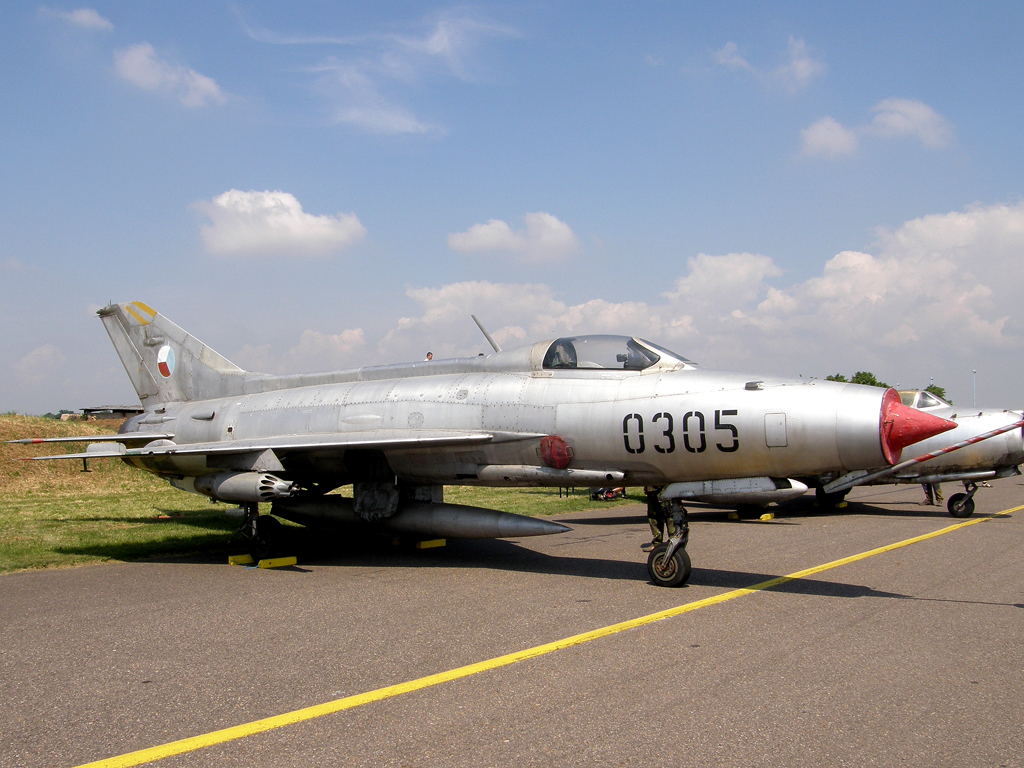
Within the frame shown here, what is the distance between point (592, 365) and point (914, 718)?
527cm

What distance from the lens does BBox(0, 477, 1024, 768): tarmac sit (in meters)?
3.72

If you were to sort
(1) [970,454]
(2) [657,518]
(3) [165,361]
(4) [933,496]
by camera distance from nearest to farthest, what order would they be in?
1. (2) [657,518]
2. (3) [165,361]
3. (1) [970,454]
4. (4) [933,496]

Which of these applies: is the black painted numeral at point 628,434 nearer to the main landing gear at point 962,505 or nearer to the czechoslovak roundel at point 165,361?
the czechoslovak roundel at point 165,361

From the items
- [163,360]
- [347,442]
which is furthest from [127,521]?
[347,442]

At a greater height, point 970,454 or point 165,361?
point 165,361

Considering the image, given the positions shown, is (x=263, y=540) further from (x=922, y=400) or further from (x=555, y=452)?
(x=922, y=400)

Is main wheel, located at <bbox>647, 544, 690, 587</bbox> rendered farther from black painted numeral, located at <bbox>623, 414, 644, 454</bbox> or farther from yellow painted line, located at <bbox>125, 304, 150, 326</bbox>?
yellow painted line, located at <bbox>125, 304, 150, 326</bbox>

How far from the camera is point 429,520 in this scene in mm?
9906

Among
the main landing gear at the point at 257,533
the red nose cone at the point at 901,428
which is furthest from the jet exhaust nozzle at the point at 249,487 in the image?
the red nose cone at the point at 901,428

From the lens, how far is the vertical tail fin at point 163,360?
13.1m

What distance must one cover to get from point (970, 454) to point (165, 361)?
→ 15652 millimetres

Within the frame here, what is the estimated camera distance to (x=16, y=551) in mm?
10266

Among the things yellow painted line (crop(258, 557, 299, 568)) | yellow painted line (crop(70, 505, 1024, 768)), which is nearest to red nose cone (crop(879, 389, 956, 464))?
yellow painted line (crop(70, 505, 1024, 768))

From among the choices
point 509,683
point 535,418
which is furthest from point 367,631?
point 535,418
